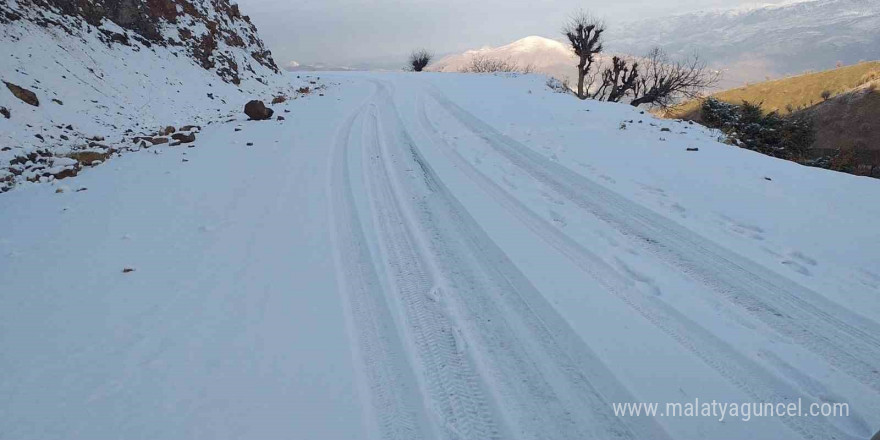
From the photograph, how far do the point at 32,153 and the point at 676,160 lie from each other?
32.1 feet

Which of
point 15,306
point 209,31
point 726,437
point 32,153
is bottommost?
point 726,437

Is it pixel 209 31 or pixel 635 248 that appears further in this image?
pixel 209 31

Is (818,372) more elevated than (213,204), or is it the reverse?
(213,204)

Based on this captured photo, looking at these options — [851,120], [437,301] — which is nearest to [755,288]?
[437,301]

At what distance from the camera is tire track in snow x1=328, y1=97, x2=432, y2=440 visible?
211cm

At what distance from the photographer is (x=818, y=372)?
93.0 inches

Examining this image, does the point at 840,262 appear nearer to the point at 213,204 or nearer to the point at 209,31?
the point at 213,204

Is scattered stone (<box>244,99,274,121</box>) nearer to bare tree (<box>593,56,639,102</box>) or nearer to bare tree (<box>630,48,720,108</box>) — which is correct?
bare tree (<box>593,56,639,102</box>)

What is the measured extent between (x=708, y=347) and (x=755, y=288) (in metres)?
1.02

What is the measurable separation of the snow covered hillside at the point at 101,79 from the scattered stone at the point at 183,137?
0.67m

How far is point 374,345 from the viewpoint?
8.62 ft

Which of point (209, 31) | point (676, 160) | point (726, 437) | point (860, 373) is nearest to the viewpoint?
point (726, 437)

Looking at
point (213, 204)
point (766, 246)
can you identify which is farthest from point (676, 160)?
point (213, 204)

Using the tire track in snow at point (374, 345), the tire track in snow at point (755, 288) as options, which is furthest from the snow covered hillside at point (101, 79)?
the tire track in snow at point (755, 288)
